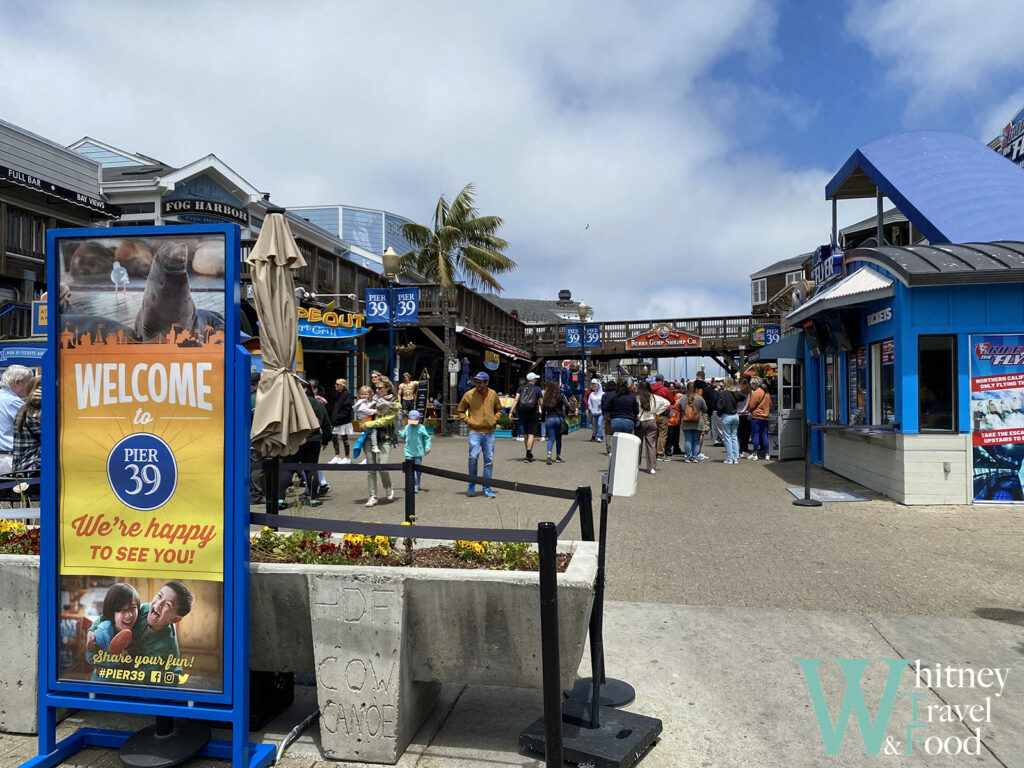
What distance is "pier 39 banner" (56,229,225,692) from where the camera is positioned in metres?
3.10

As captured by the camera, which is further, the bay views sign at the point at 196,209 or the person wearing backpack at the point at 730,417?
the bay views sign at the point at 196,209

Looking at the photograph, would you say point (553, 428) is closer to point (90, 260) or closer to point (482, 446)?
point (482, 446)

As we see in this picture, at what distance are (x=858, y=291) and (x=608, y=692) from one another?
7.87m

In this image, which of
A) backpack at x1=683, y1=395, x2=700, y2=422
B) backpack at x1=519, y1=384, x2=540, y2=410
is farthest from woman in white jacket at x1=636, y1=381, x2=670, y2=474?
backpack at x1=519, y1=384, x2=540, y2=410

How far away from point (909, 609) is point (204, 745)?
4612 millimetres

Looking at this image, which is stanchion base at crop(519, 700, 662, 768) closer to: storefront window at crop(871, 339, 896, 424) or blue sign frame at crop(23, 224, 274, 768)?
blue sign frame at crop(23, 224, 274, 768)

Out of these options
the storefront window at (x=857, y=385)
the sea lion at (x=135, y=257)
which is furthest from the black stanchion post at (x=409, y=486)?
the storefront window at (x=857, y=385)

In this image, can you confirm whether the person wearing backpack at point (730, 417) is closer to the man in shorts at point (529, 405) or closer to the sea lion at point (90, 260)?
the man in shorts at point (529, 405)

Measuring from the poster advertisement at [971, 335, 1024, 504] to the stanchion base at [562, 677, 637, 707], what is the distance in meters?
7.30

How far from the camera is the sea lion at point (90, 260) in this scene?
319 centimetres

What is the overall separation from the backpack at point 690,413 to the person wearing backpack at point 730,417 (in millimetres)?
464

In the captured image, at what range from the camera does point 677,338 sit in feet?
104

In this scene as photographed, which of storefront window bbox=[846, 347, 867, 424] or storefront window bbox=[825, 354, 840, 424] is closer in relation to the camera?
storefront window bbox=[846, 347, 867, 424]

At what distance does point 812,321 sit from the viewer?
42.2ft
